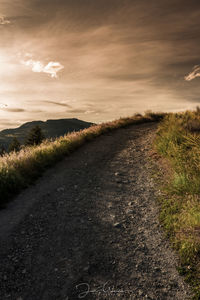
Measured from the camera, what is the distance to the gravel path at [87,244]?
3.22 m

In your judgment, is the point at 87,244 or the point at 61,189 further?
the point at 61,189

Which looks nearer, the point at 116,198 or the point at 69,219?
the point at 69,219

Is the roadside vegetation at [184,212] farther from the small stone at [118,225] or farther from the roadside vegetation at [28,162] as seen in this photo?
the roadside vegetation at [28,162]

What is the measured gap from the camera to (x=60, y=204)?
585cm

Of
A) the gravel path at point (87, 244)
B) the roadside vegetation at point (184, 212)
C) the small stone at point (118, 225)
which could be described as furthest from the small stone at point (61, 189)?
the roadside vegetation at point (184, 212)

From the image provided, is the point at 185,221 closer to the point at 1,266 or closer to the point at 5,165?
the point at 1,266

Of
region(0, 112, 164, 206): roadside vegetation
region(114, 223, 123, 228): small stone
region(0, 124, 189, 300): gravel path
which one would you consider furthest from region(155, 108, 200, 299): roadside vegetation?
region(0, 112, 164, 206): roadside vegetation

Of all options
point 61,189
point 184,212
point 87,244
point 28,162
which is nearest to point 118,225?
point 87,244

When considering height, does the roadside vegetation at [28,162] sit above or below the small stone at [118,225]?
above

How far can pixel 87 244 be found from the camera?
13.7 feet

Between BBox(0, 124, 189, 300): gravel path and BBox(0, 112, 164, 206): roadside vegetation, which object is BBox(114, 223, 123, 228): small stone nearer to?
BBox(0, 124, 189, 300): gravel path

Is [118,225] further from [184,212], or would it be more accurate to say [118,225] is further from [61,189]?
[61,189]

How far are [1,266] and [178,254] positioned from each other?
125 inches

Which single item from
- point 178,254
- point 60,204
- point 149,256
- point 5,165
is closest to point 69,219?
point 60,204
